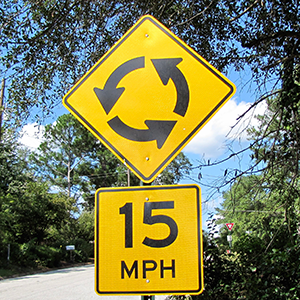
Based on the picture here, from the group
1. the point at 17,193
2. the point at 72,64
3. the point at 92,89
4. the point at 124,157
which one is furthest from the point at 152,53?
the point at 17,193

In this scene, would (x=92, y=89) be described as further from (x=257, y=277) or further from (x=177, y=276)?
(x=257, y=277)

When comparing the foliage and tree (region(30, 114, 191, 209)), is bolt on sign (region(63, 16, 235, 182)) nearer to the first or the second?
the foliage

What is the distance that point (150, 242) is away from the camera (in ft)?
6.35

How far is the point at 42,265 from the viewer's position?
25.6 meters

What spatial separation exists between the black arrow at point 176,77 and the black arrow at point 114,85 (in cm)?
Answer: 11

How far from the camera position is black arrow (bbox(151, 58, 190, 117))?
6.93 ft

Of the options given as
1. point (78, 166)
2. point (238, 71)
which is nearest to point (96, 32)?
point (238, 71)

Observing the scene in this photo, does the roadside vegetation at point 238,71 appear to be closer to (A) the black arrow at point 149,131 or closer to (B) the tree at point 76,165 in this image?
(A) the black arrow at point 149,131

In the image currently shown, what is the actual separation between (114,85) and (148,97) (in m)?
0.24

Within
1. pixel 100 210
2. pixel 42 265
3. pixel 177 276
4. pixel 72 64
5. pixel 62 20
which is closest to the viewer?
pixel 177 276

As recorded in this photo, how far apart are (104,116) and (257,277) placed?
389 centimetres

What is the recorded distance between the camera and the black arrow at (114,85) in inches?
86.7

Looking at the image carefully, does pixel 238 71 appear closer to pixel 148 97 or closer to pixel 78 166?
pixel 148 97

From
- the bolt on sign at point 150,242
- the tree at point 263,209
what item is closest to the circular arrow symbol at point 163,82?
the bolt on sign at point 150,242
